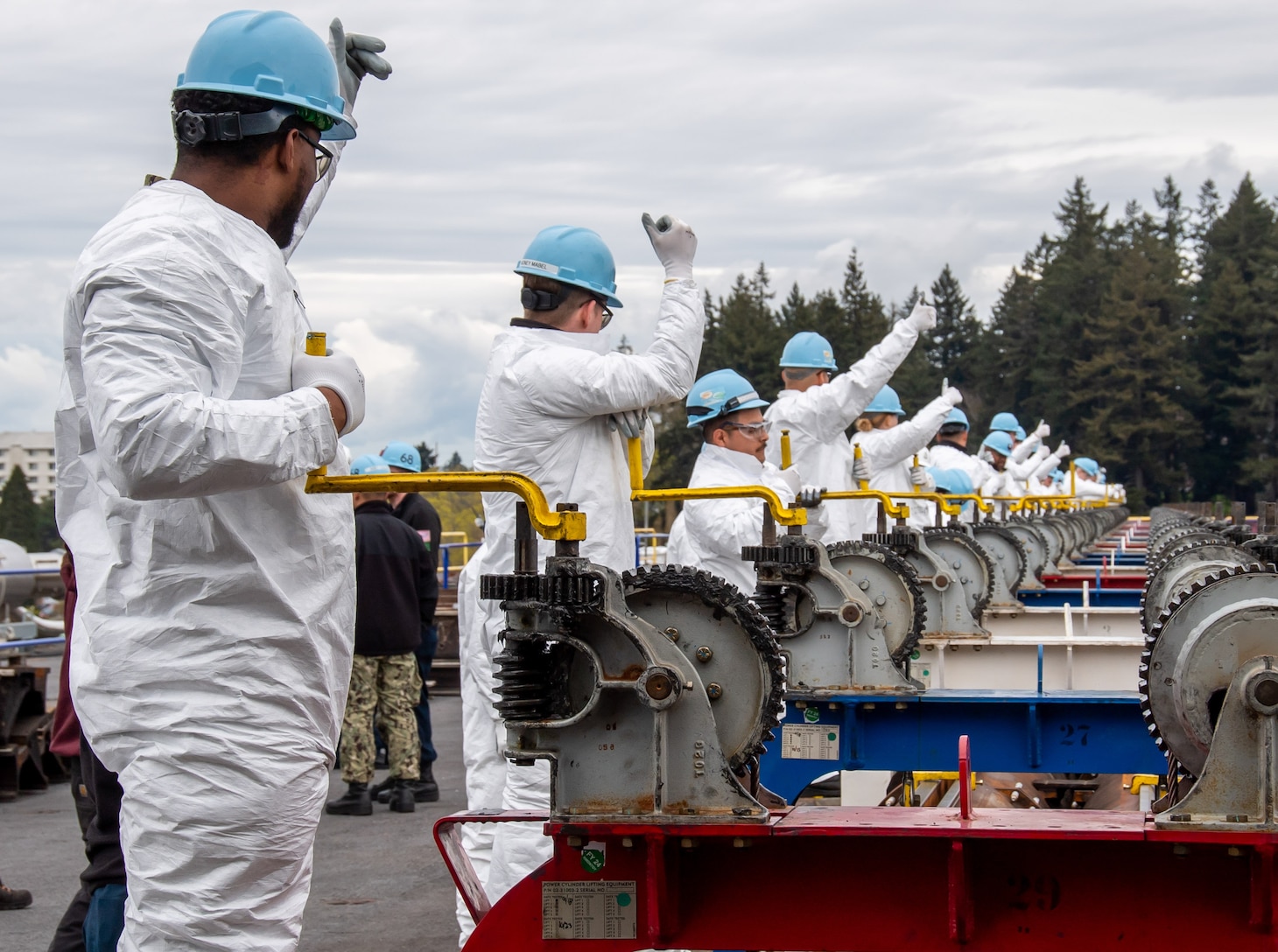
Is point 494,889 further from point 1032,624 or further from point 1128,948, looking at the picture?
point 1032,624

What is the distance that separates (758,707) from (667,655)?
0.91ft

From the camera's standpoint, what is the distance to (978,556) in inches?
340

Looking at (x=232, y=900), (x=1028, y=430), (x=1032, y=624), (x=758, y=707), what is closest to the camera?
(x=232, y=900)

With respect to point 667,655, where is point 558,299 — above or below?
above

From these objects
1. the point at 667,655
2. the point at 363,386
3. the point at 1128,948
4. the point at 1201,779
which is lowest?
the point at 1128,948

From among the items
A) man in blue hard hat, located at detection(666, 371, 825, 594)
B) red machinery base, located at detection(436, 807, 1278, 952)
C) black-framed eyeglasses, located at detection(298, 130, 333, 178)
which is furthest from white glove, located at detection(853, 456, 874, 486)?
red machinery base, located at detection(436, 807, 1278, 952)

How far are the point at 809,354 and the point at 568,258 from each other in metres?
5.42

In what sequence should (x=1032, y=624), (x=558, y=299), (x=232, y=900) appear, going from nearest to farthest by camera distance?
(x=232, y=900) → (x=558, y=299) → (x=1032, y=624)

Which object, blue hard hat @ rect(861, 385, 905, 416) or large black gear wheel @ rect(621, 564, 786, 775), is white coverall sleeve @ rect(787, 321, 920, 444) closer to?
blue hard hat @ rect(861, 385, 905, 416)

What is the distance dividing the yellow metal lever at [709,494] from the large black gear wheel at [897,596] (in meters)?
1.24

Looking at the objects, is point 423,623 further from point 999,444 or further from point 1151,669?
point 999,444

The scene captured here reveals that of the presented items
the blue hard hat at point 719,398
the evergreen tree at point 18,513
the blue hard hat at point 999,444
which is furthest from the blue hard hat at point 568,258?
the evergreen tree at point 18,513

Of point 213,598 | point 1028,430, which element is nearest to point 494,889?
→ point 213,598

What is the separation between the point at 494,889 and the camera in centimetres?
494
